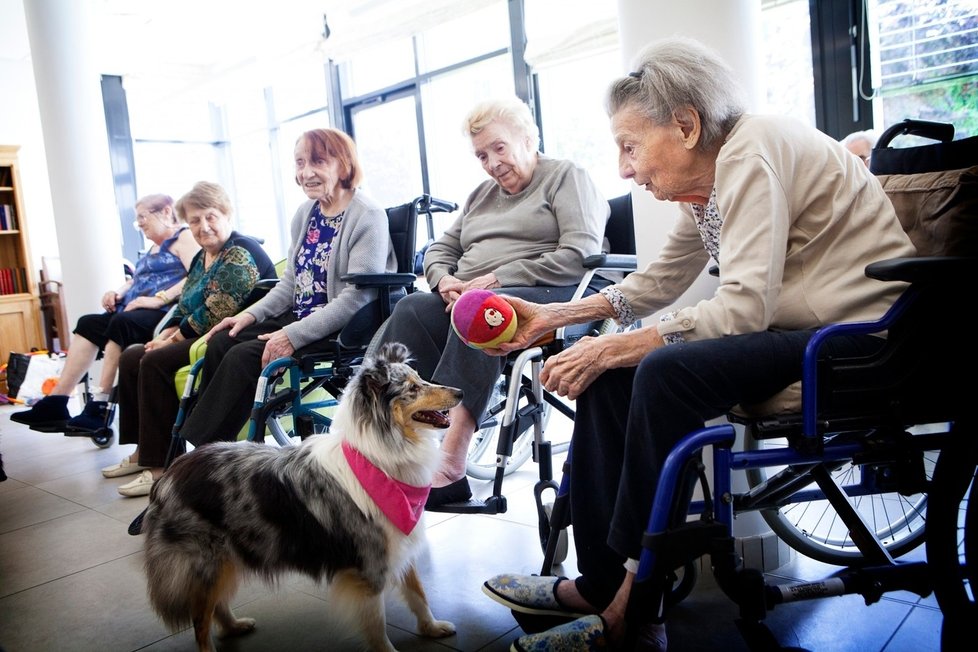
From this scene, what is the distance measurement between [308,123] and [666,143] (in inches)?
290

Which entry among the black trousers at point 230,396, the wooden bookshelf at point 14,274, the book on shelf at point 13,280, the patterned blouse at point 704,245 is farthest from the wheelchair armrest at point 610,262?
the book on shelf at point 13,280

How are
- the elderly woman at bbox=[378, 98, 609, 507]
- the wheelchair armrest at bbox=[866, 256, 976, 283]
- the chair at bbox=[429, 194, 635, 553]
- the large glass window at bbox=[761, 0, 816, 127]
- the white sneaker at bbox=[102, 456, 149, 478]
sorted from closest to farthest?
the wheelchair armrest at bbox=[866, 256, 976, 283]
the chair at bbox=[429, 194, 635, 553]
the elderly woman at bbox=[378, 98, 609, 507]
the white sneaker at bbox=[102, 456, 149, 478]
the large glass window at bbox=[761, 0, 816, 127]

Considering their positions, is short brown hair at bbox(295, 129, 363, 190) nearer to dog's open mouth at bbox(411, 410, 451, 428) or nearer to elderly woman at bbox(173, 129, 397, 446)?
elderly woman at bbox(173, 129, 397, 446)

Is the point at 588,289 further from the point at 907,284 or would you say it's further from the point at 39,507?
the point at 39,507

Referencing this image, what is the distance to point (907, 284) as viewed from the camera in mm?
1297

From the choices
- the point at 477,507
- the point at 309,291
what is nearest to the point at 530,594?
the point at 477,507

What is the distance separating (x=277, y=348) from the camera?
8.29ft

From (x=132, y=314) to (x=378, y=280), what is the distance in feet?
6.23

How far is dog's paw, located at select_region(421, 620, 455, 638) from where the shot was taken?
1.69 m

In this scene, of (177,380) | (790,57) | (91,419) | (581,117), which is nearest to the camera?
(177,380)

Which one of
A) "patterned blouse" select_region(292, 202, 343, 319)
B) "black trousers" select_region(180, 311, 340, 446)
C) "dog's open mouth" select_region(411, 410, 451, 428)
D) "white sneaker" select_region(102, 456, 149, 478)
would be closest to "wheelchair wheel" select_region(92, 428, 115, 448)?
"white sneaker" select_region(102, 456, 149, 478)

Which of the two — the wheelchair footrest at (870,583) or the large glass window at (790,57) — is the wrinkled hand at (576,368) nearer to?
the wheelchair footrest at (870,583)

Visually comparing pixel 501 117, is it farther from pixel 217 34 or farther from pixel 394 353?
pixel 217 34

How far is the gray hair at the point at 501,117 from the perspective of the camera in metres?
2.37
